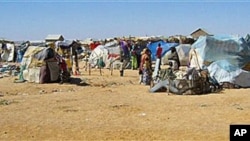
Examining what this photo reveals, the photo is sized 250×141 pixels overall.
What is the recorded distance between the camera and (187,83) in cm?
1680

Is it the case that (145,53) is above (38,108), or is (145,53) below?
above

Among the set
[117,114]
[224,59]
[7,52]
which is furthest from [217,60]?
[7,52]

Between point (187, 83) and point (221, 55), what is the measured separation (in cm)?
485

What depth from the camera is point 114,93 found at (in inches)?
674

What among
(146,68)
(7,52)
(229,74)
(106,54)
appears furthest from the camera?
(7,52)

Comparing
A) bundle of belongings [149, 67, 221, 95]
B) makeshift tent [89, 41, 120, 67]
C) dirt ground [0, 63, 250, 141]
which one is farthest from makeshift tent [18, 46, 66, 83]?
Answer: makeshift tent [89, 41, 120, 67]

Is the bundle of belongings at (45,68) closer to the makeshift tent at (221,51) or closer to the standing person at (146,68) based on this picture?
the standing person at (146,68)

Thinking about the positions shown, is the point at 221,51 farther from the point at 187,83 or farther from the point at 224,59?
the point at 187,83

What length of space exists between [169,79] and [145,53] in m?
3.10

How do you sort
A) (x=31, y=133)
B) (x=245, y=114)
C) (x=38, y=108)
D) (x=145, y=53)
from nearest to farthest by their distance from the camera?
(x=31, y=133) < (x=245, y=114) < (x=38, y=108) < (x=145, y=53)

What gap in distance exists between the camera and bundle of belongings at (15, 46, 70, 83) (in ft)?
69.5

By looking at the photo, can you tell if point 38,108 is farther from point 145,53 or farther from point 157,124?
point 145,53

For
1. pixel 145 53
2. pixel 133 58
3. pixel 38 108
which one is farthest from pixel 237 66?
pixel 133 58

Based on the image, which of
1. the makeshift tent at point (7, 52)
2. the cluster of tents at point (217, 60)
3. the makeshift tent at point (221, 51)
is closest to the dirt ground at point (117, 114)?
the cluster of tents at point (217, 60)
